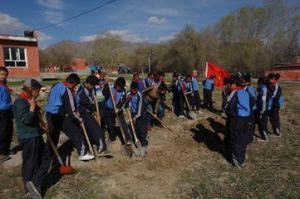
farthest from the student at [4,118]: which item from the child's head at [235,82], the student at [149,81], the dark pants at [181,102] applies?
the dark pants at [181,102]

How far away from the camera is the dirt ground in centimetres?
504

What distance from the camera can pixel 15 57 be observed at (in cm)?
2222

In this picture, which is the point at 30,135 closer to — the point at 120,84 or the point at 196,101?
the point at 120,84

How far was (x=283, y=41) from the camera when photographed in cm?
5569

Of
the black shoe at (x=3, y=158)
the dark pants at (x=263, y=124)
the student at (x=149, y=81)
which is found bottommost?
the black shoe at (x=3, y=158)

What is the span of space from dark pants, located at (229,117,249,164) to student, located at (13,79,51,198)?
388cm

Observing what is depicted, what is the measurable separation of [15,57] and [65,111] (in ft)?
61.5

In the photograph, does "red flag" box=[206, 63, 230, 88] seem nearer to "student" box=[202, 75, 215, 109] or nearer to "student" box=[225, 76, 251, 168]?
"student" box=[202, 75, 215, 109]

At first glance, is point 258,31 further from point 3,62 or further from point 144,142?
point 144,142

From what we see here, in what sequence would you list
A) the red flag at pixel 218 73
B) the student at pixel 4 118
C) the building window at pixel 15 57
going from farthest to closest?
1. the building window at pixel 15 57
2. the red flag at pixel 218 73
3. the student at pixel 4 118

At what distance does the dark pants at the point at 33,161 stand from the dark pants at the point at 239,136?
12.7 feet

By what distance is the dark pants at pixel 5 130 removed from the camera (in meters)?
6.38

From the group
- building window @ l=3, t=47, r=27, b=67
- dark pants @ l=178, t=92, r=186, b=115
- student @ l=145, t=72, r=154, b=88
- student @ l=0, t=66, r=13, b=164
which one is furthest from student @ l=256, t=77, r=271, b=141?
building window @ l=3, t=47, r=27, b=67

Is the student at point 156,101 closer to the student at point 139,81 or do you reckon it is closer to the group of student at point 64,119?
the student at point 139,81
